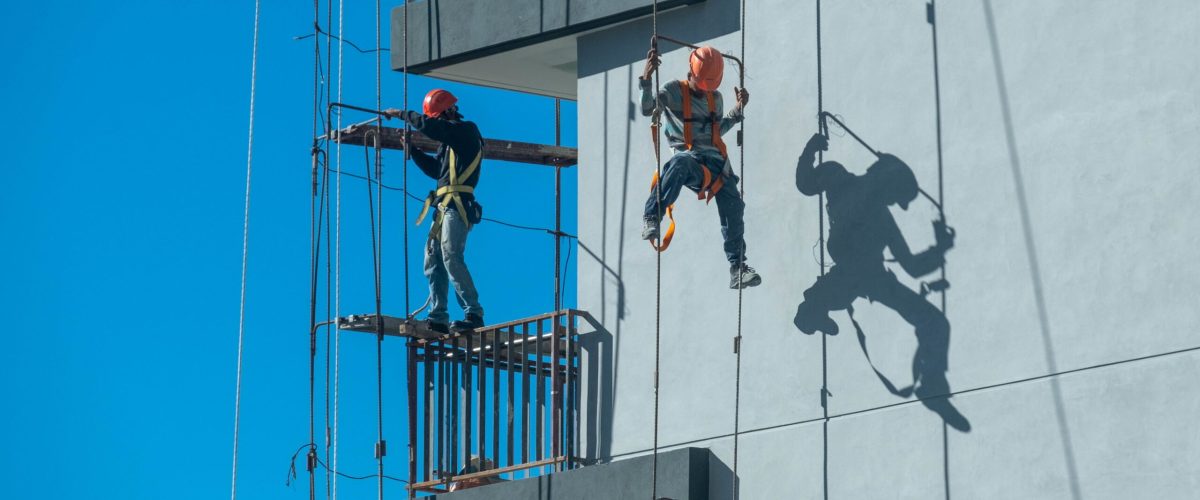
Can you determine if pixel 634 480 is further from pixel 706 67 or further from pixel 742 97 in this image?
pixel 706 67

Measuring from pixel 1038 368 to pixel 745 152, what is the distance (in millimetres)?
3799

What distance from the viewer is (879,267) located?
17.3 m

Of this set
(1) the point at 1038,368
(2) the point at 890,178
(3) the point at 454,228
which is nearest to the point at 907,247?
(2) the point at 890,178

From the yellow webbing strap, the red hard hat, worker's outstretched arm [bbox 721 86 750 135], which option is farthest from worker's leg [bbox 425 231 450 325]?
worker's outstretched arm [bbox 721 86 750 135]

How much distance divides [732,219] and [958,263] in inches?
86.0

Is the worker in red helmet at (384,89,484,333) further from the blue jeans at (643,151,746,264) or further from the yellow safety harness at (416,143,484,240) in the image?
the blue jeans at (643,151,746,264)

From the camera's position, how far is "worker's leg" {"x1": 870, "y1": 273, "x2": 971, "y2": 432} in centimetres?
1642

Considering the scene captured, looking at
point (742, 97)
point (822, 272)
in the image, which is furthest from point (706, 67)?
point (822, 272)

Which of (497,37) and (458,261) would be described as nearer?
(458,261)

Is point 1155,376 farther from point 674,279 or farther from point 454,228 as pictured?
point 454,228

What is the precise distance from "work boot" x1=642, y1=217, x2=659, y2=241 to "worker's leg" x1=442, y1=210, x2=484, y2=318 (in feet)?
9.86

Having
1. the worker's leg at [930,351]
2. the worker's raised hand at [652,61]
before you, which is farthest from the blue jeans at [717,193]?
the worker's leg at [930,351]

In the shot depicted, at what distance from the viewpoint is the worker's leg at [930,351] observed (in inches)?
647

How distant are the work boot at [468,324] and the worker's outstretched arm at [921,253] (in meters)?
4.49
